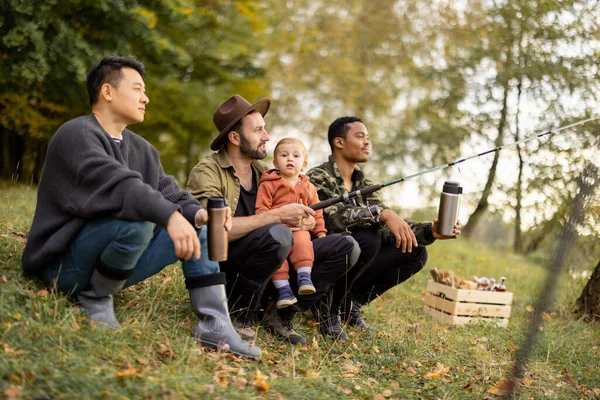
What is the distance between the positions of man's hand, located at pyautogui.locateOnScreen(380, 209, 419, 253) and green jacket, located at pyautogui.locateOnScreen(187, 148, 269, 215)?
1.03 m

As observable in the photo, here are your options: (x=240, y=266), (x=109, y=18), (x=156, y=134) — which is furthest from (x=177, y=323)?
(x=156, y=134)

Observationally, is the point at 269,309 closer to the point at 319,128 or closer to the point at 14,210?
the point at 14,210

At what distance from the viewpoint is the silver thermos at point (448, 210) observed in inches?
162

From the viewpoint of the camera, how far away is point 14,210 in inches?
260

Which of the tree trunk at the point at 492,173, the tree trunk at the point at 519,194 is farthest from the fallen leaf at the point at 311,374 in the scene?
the tree trunk at the point at 492,173

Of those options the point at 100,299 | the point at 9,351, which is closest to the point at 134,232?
the point at 100,299

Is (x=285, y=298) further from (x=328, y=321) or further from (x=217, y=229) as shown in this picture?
(x=217, y=229)

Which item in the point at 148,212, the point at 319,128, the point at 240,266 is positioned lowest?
the point at 240,266

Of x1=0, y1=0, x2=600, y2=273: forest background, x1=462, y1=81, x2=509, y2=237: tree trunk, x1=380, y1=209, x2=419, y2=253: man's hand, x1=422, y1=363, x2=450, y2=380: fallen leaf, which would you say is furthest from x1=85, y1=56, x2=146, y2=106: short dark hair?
x1=462, y1=81, x2=509, y2=237: tree trunk

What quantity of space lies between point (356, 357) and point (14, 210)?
3.93m

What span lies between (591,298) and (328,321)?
11.1 feet

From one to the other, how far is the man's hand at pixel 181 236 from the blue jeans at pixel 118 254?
0.16 metres

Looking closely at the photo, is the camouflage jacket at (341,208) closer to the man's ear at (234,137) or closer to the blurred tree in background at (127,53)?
the man's ear at (234,137)

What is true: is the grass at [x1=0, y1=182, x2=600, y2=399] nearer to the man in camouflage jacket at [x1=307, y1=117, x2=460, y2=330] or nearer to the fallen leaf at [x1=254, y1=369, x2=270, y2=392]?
the fallen leaf at [x1=254, y1=369, x2=270, y2=392]
